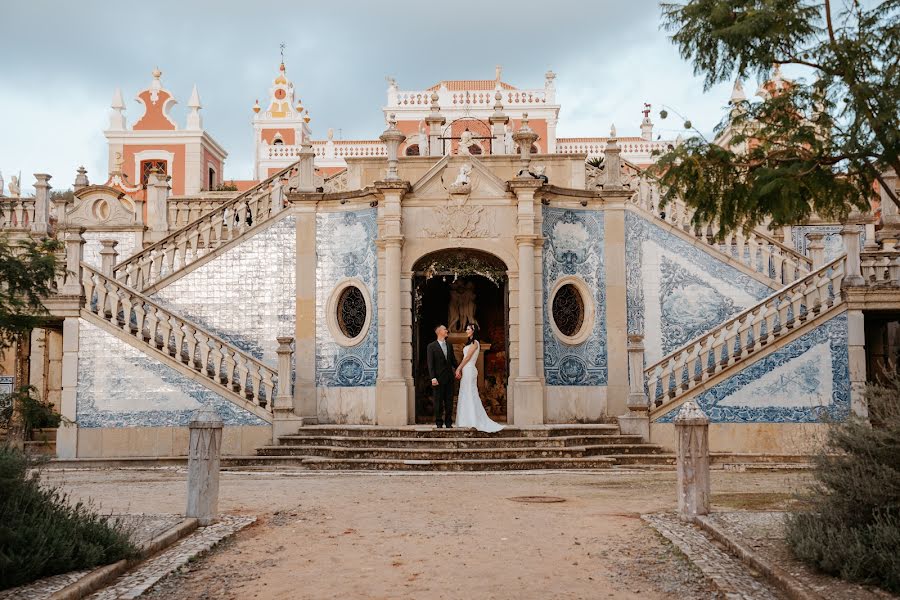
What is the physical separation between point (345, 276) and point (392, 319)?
1351mm

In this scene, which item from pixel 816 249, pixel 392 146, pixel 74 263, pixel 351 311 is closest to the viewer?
pixel 74 263

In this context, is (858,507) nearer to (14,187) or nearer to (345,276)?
(345,276)

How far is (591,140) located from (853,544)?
3853cm

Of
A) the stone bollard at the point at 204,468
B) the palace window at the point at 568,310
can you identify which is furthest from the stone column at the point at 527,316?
the stone bollard at the point at 204,468

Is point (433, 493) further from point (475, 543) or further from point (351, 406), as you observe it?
point (351, 406)

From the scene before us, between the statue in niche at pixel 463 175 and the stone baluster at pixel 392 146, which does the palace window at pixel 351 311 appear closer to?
the stone baluster at pixel 392 146

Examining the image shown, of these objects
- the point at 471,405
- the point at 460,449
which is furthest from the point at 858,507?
the point at 471,405

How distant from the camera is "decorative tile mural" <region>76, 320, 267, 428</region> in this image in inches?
618

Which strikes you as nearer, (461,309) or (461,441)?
(461,441)

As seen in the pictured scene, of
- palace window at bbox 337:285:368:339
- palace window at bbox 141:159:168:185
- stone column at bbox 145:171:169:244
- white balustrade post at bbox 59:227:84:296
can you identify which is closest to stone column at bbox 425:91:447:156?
palace window at bbox 337:285:368:339

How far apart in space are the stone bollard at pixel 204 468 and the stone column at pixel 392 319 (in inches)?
285

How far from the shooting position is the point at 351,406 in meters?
17.0

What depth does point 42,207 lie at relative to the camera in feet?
74.0

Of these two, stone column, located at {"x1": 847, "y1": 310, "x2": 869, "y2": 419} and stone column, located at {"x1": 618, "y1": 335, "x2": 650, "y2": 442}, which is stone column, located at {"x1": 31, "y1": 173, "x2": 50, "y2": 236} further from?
stone column, located at {"x1": 847, "y1": 310, "x2": 869, "y2": 419}
